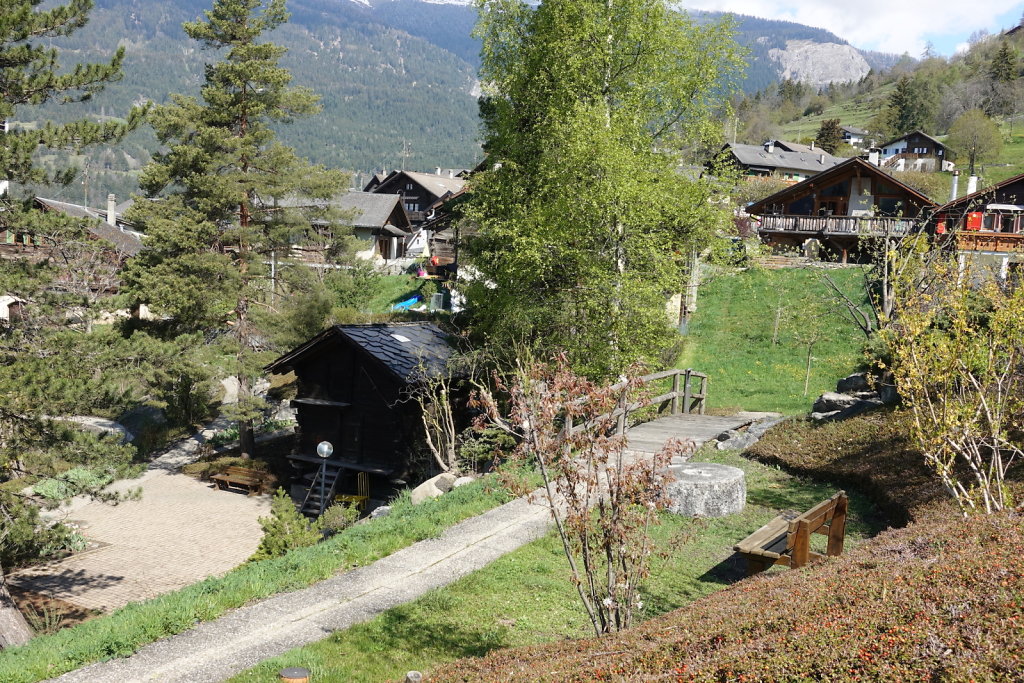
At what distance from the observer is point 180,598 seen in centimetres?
1001

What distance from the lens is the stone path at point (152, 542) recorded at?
1769cm

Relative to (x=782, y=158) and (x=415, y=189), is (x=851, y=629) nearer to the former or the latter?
(x=782, y=158)

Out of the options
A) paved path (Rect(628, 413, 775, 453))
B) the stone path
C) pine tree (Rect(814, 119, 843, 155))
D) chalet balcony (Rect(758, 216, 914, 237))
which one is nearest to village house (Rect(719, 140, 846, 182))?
pine tree (Rect(814, 119, 843, 155))

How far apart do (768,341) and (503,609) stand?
23.5m

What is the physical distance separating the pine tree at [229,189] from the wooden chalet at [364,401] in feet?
12.5

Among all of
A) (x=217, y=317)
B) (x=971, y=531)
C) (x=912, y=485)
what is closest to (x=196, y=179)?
(x=217, y=317)

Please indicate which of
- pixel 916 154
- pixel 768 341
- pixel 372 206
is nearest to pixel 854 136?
pixel 916 154

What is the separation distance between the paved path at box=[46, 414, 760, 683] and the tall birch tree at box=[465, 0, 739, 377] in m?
5.72

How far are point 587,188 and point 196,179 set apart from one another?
1435 cm

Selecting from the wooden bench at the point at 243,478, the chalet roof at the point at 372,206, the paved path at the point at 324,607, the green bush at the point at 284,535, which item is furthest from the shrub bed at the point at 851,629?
the chalet roof at the point at 372,206

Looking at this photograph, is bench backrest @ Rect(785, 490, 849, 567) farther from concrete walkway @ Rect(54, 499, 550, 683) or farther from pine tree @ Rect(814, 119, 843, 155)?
pine tree @ Rect(814, 119, 843, 155)

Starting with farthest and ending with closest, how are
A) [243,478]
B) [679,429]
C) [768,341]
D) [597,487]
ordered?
[768,341]
[243,478]
[679,429]
[597,487]

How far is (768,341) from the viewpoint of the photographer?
30781 mm

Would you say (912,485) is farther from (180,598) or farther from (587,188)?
(180,598)
